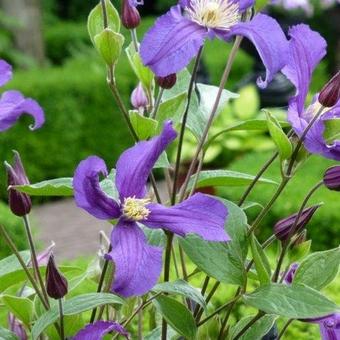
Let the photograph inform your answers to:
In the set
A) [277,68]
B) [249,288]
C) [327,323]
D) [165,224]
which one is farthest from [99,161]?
[249,288]

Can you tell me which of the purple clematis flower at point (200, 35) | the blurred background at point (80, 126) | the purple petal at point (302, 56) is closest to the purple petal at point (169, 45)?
the purple clematis flower at point (200, 35)

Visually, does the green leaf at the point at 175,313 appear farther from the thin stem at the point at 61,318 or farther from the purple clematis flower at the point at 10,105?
the purple clematis flower at the point at 10,105

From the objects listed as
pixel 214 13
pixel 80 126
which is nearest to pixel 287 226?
pixel 214 13

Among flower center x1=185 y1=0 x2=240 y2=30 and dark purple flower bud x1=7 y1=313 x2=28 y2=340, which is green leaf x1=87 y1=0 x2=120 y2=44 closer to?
flower center x1=185 y1=0 x2=240 y2=30

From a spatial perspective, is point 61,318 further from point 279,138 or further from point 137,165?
point 279,138

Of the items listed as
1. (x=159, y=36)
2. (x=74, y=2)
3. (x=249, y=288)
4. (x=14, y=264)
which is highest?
(x=159, y=36)

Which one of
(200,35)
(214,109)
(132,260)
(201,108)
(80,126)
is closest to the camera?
(132,260)

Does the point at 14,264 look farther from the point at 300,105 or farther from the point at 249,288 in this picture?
the point at 249,288
